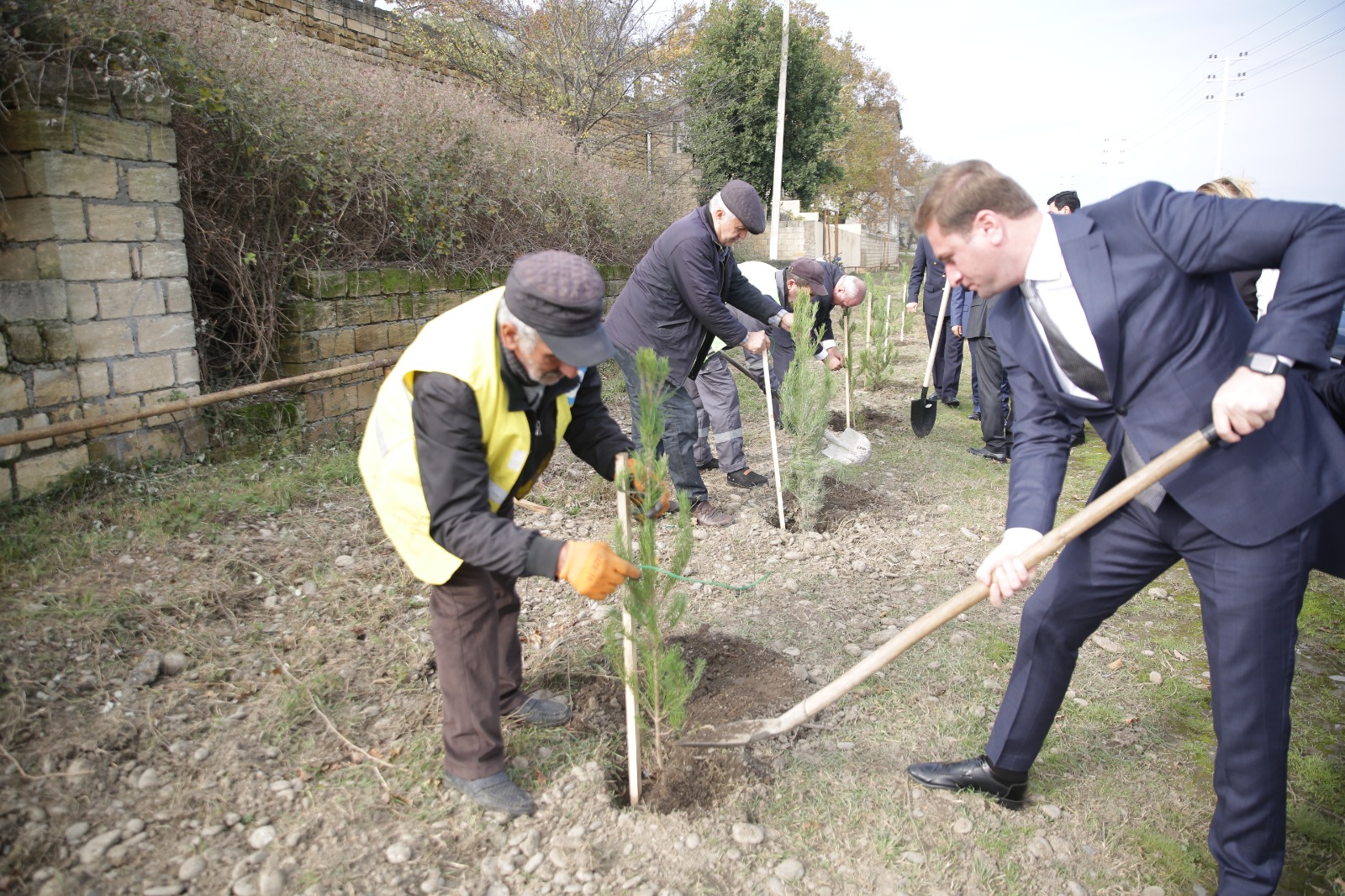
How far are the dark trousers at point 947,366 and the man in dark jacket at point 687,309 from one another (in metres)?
4.37

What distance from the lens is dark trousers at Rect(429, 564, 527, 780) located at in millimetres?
2357

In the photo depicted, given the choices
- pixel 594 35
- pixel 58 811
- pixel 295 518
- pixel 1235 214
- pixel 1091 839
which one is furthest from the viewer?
pixel 594 35

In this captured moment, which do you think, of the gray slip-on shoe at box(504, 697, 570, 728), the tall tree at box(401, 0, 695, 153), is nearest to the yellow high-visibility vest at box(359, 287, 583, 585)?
the gray slip-on shoe at box(504, 697, 570, 728)

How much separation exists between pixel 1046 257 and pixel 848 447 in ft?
13.1

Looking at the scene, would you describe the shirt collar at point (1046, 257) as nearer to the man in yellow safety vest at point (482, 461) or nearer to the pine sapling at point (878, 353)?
the man in yellow safety vest at point (482, 461)

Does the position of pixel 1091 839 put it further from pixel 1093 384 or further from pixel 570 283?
pixel 570 283

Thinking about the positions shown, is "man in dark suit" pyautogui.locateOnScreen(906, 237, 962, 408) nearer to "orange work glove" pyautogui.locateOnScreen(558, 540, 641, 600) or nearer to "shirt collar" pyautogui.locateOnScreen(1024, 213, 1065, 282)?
"shirt collar" pyautogui.locateOnScreen(1024, 213, 1065, 282)

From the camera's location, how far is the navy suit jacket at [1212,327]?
179 centimetres

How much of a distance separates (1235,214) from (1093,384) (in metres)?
0.50

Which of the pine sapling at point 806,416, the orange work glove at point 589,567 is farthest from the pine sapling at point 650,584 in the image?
the pine sapling at point 806,416

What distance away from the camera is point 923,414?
732 cm

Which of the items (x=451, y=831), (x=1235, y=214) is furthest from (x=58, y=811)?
(x=1235, y=214)

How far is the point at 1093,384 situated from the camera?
2.06 m

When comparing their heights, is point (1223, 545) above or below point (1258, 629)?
above
